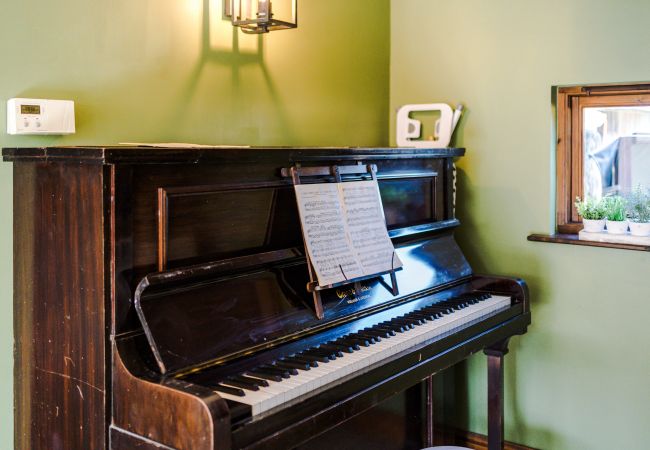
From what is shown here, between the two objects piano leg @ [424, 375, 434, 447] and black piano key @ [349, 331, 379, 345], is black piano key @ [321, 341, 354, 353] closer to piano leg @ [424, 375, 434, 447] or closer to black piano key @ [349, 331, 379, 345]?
black piano key @ [349, 331, 379, 345]

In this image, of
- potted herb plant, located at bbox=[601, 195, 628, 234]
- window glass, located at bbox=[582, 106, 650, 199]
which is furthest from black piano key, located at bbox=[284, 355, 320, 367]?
window glass, located at bbox=[582, 106, 650, 199]

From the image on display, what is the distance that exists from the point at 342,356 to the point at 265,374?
27 cm

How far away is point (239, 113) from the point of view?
2.73m

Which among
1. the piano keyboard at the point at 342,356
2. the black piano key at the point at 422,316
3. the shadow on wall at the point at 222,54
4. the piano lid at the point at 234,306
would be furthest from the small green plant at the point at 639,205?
the shadow on wall at the point at 222,54

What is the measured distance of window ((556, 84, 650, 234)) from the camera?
9.88 ft

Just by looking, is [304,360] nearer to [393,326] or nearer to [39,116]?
[393,326]

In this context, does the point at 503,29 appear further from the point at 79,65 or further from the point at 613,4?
the point at 79,65

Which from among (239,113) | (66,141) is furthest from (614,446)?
(66,141)

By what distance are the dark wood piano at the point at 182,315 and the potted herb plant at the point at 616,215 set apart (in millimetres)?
1034

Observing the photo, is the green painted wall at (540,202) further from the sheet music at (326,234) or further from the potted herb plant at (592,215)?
the sheet music at (326,234)

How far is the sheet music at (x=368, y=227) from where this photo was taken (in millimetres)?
2314

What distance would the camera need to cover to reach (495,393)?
9.62ft

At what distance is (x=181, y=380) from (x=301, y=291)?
57cm

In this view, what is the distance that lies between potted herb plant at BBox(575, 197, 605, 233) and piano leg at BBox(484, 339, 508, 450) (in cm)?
62
